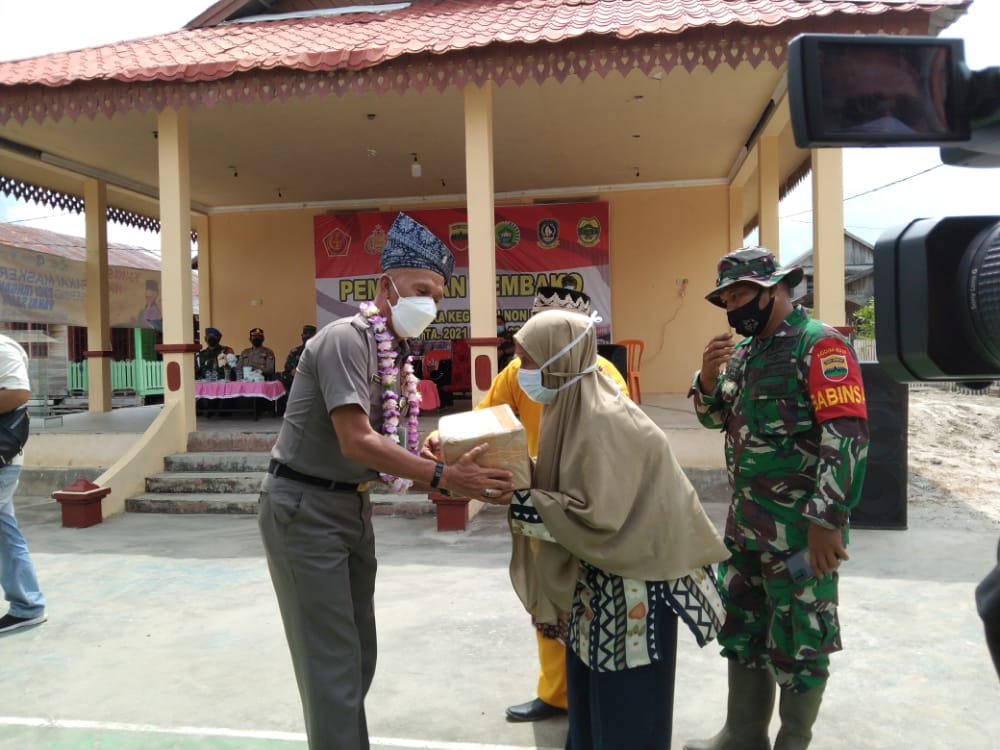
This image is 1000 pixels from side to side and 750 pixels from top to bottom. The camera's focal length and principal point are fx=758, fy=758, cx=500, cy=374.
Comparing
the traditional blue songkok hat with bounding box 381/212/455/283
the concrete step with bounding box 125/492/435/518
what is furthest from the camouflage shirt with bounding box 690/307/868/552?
the concrete step with bounding box 125/492/435/518

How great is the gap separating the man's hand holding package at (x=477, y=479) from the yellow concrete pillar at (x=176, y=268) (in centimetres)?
630

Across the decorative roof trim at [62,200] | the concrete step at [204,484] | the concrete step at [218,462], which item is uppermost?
the decorative roof trim at [62,200]

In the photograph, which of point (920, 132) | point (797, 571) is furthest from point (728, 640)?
point (920, 132)

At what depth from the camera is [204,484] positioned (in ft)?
24.3

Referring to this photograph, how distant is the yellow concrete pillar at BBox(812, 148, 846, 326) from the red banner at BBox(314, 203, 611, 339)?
4842 millimetres

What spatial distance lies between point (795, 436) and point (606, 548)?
2.84 ft

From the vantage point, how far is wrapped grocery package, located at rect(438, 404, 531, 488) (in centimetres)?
217

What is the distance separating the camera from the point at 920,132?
3.77 feet

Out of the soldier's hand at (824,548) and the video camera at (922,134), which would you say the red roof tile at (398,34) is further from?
the video camera at (922,134)

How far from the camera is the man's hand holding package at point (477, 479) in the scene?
215cm

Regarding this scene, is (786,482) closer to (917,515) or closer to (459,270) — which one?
(917,515)

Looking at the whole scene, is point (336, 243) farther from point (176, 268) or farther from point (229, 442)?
point (229, 442)

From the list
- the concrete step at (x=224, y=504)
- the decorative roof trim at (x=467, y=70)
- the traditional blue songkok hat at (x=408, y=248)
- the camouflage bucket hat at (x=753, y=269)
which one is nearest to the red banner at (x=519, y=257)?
the decorative roof trim at (x=467, y=70)

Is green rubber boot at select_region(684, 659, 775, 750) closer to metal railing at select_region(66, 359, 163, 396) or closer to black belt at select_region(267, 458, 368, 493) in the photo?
black belt at select_region(267, 458, 368, 493)
